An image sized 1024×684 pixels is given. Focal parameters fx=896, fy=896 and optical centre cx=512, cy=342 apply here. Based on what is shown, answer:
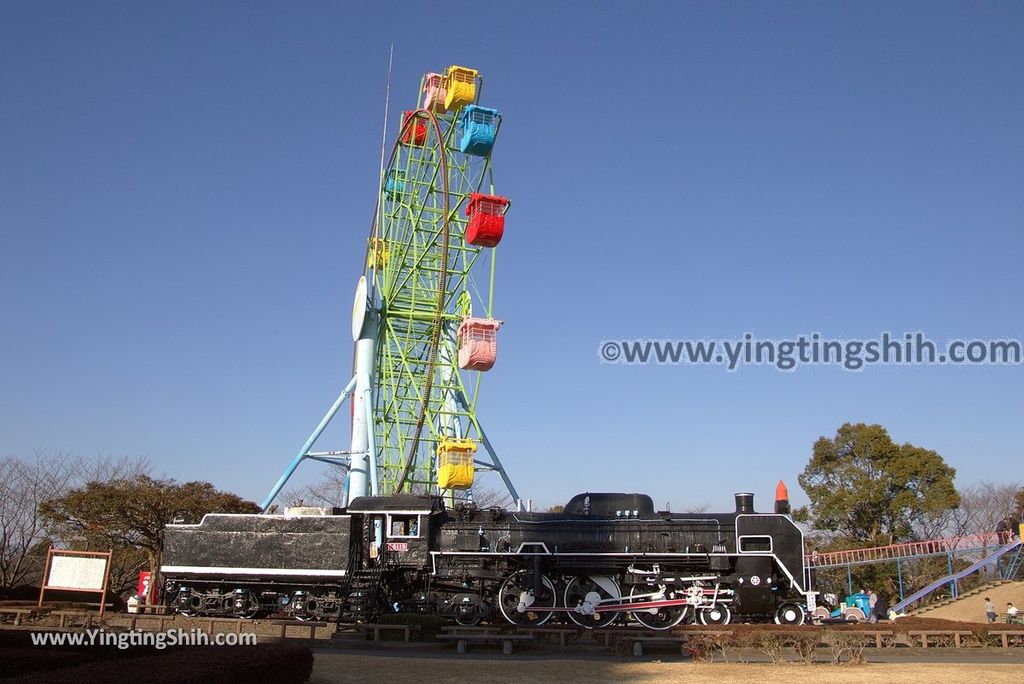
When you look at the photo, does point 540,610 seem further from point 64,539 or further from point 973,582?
point 973,582

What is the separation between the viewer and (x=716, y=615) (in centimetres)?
2302

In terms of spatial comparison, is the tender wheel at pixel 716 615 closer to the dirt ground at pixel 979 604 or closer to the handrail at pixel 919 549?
the handrail at pixel 919 549

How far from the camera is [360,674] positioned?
14.6 meters

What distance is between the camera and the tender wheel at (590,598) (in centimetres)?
2359

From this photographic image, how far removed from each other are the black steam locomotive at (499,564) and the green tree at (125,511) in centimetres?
1173

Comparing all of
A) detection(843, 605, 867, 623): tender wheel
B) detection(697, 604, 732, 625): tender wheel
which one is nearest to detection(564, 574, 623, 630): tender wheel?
detection(697, 604, 732, 625): tender wheel

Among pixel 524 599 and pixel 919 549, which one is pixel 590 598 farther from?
pixel 919 549

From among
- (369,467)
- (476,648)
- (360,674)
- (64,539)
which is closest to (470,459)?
(369,467)

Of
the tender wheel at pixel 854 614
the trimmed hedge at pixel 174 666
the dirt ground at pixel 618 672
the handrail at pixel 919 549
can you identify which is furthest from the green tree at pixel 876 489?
the trimmed hedge at pixel 174 666

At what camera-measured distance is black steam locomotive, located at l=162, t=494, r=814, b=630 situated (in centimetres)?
2328

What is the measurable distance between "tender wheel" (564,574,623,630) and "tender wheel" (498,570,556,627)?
538mm

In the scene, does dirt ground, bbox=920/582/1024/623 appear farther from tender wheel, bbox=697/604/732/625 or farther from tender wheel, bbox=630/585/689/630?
tender wheel, bbox=630/585/689/630

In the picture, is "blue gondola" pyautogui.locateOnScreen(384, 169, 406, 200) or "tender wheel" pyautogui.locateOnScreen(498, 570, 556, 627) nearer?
"tender wheel" pyautogui.locateOnScreen(498, 570, 556, 627)

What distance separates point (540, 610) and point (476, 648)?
4638mm
